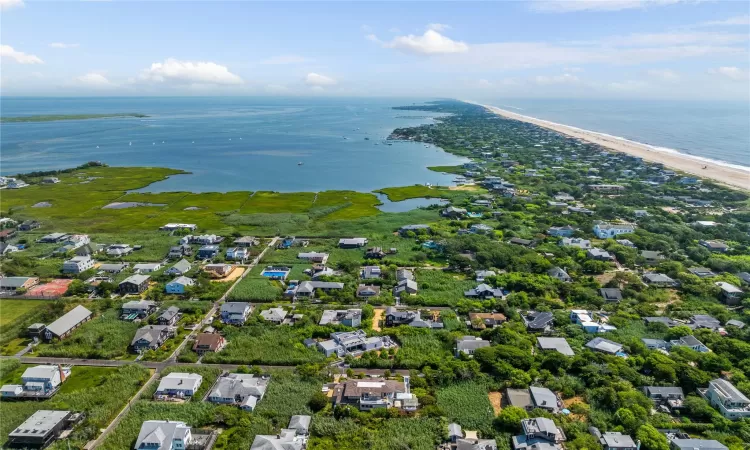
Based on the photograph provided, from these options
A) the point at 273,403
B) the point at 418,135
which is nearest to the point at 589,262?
the point at 273,403

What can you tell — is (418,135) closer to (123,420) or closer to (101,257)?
(101,257)

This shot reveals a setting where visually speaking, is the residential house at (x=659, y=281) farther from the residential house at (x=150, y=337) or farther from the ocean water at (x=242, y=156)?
the ocean water at (x=242, y=156)

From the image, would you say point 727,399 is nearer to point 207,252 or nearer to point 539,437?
point 539,437

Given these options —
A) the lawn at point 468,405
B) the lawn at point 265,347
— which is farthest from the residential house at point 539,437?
the lawn at point 265,347

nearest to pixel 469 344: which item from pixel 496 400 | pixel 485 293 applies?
pixel 496 400

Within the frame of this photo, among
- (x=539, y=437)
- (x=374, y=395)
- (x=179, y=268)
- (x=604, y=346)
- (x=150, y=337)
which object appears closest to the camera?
(x=539, y=437)
